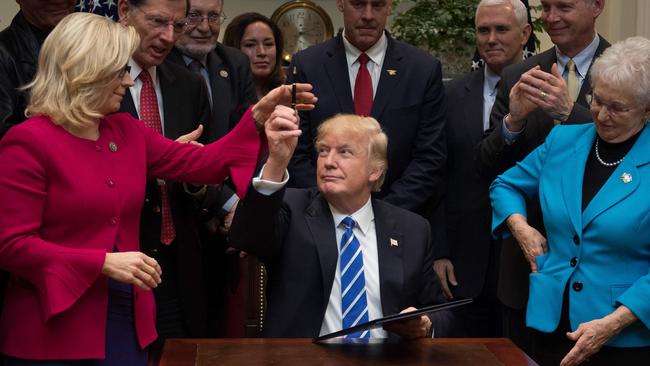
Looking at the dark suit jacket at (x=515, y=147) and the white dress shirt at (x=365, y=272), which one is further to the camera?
the dark suit jacket at (x=515, y=147)

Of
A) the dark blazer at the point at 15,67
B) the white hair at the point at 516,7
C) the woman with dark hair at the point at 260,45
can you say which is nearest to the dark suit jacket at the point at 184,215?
the dark blazer at the point at 15,67

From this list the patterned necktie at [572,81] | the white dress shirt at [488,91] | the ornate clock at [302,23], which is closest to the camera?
the patterned necktie at [572,81]

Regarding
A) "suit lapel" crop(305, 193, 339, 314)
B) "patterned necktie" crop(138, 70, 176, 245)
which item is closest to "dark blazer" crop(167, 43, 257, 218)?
"patterned necktie" crop(138, 70, 176, 245)

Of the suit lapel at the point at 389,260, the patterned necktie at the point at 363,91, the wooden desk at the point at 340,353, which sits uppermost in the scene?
the patterned necktie at the point at 363,91

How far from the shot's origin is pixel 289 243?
3.44 m

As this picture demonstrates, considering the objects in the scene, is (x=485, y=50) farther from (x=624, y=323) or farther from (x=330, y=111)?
(x=624, y=323)

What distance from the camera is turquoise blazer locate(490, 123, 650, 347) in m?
3.38

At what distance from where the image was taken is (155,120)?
394 centimetres

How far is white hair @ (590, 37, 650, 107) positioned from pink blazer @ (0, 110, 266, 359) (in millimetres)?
1662

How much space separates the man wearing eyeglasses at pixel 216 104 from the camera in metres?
4.17

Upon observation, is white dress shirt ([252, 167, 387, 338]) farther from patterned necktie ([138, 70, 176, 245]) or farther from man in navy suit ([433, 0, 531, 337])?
man in navy suit ([433, 0, 531, 337])

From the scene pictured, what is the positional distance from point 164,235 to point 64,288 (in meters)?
1.08

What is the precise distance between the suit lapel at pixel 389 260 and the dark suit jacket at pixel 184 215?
30.5 inches

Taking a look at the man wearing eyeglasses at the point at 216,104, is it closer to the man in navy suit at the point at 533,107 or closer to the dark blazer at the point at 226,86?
the dark blazer at the point at 226,86
